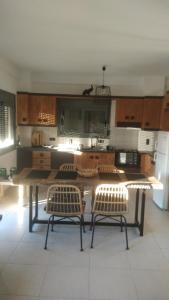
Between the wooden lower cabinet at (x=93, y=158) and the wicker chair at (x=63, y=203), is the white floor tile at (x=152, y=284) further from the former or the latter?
the wooden lower cabinet at (x=93, y=158)

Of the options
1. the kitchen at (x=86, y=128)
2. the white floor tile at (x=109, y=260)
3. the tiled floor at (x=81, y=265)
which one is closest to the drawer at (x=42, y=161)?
the kitchen at (x=86, y=128)

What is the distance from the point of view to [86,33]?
9.80 feet

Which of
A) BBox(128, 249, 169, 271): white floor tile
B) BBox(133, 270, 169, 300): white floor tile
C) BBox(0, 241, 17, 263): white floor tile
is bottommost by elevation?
BBox(133, 270, 169, 300): white floor tile

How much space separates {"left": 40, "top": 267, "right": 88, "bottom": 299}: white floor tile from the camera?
221 cm

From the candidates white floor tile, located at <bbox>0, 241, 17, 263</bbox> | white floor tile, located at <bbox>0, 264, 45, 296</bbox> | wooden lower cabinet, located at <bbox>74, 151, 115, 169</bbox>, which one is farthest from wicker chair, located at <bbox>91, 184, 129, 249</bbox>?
wooden lower cabinet, located at <bbox>74, 151, 115, 169</bbox>

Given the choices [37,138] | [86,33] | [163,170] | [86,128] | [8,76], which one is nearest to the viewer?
[86,33]

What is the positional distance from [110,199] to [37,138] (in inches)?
138

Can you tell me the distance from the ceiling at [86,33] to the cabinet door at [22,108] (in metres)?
0.98

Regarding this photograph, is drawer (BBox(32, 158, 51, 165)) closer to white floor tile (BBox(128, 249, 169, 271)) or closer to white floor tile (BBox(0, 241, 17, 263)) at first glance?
white floor tile (BBox(0, 241, 17, 263))

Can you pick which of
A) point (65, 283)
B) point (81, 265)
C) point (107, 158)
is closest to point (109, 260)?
point (81, 265)

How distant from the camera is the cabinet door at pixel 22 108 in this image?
5.67m

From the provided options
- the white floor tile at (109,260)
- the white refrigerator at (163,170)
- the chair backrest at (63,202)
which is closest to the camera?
the white floor tile at (109,260)

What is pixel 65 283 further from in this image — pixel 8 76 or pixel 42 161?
pixel 8 76

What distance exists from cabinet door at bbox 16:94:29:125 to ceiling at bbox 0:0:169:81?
981mm
